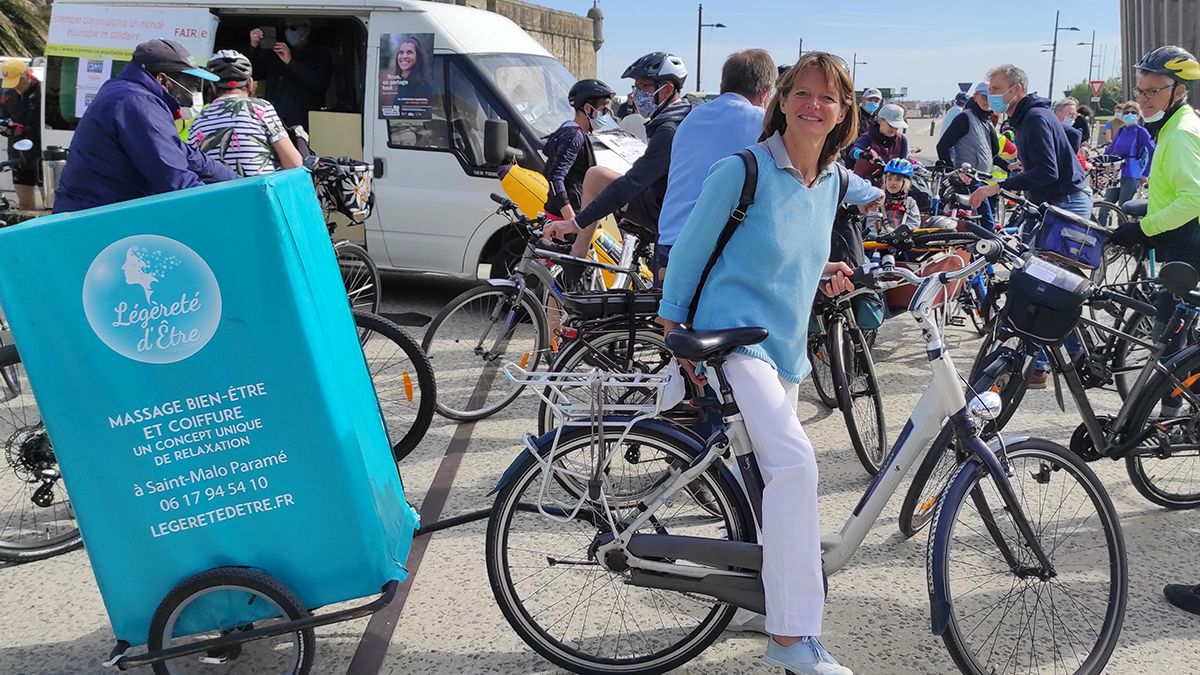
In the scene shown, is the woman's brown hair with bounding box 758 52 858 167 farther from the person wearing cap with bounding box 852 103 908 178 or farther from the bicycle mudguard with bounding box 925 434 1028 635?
the person wearing cap with bounding box 852 103 908 178

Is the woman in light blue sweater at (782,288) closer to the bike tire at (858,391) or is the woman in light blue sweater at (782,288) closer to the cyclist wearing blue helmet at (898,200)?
the bike tire at (858,391)

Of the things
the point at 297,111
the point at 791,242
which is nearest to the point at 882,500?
the point at 791,242

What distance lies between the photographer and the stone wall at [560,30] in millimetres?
27469

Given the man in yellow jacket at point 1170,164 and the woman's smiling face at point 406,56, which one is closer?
the man in yellow jacket at point 1170,164

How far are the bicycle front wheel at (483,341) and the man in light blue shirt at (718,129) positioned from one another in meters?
1.38

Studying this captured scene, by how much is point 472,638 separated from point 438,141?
15.3 feet

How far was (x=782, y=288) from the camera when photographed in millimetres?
2562

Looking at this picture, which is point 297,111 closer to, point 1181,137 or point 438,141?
point 438,141

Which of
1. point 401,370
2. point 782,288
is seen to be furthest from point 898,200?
point 782,288

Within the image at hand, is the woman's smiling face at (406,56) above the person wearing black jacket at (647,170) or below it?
above

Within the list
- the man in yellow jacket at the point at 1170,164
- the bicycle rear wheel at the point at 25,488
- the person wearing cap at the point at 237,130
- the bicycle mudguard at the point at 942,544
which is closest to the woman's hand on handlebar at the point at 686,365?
the bicycle mudguard at the point at 942,544

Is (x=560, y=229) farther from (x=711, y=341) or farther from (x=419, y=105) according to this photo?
(x=419, y=105)

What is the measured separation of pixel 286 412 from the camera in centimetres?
237

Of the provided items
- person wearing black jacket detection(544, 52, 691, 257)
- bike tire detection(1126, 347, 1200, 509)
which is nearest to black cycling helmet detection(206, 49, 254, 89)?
person wearing black jacket detection(544, 52, 691, 257)
